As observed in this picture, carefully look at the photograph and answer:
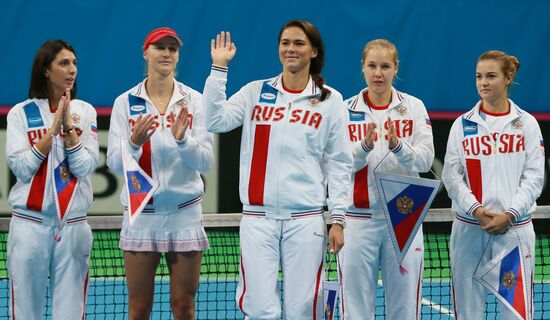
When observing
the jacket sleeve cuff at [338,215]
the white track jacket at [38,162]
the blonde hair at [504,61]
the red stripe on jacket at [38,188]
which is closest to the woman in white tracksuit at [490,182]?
the blonde hair at [504,61]

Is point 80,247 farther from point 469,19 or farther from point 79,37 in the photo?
point 469,19

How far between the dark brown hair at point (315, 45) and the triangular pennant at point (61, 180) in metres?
1.57

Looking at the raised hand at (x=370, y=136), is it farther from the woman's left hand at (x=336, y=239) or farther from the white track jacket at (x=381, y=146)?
the woman's left hand at (x=336, y=239)

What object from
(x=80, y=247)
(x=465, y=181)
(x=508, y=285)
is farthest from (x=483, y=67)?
(x=80, y=247)

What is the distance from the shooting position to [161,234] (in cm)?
622

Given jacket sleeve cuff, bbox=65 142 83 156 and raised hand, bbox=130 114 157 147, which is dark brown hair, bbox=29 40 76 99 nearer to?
jacket sleeve cuff, bbox=65 142 83 156

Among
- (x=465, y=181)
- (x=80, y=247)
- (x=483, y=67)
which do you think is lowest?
(x=80, y=247)

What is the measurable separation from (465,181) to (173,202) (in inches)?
80.9

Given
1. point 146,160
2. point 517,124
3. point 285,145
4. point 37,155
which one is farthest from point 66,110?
point 517,124

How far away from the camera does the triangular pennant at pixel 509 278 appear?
6602 millimetres

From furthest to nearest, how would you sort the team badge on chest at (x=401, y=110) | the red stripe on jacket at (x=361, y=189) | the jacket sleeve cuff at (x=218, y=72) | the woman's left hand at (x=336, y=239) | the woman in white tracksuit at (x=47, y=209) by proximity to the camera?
1. the team badge on chest at (x=401, y=110)
2. the red stripe on jacket at (x=361, y=189)
3. the woman in white tracksuit at (x=47, y=209)
4. the woman's left hand at (x=336, y=239)
5. the jacket sleeve cuff at (x=218, y=72)

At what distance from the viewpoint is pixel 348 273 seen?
655cm

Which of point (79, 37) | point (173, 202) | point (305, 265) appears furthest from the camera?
point (79, 37)

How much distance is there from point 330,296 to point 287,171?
82cm
